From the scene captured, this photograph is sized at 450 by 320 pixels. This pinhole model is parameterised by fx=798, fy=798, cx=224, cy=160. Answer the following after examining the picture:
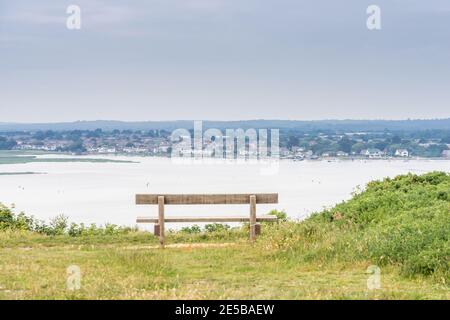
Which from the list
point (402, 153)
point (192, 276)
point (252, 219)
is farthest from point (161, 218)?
point (402, 153)

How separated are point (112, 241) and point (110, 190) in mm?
46938

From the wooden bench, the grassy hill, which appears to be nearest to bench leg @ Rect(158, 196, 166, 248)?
the wooden bench

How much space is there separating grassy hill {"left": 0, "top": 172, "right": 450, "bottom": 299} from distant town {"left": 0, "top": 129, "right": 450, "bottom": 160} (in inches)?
1488

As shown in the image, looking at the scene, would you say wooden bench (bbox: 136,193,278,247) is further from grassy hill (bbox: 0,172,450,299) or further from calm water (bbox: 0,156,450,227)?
calm water (bbox: 0,156,450,227)

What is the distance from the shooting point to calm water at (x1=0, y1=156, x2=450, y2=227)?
152 feet

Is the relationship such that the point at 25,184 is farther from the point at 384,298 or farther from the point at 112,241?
the point at 384,298

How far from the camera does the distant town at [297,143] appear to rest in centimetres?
6119

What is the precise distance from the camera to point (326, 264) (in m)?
14.5

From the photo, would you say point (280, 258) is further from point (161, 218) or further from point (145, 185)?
point (145, 185)

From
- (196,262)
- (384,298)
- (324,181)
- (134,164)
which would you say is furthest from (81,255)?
(134,164)

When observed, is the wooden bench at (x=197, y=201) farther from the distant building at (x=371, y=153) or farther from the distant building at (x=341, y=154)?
the distant building at (x=371, y=153)

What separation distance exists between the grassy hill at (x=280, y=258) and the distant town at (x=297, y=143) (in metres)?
37.8

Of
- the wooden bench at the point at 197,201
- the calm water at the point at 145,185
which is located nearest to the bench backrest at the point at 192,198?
the wooden bench at the point at 197,201

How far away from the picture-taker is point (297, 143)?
6819 centimetres
